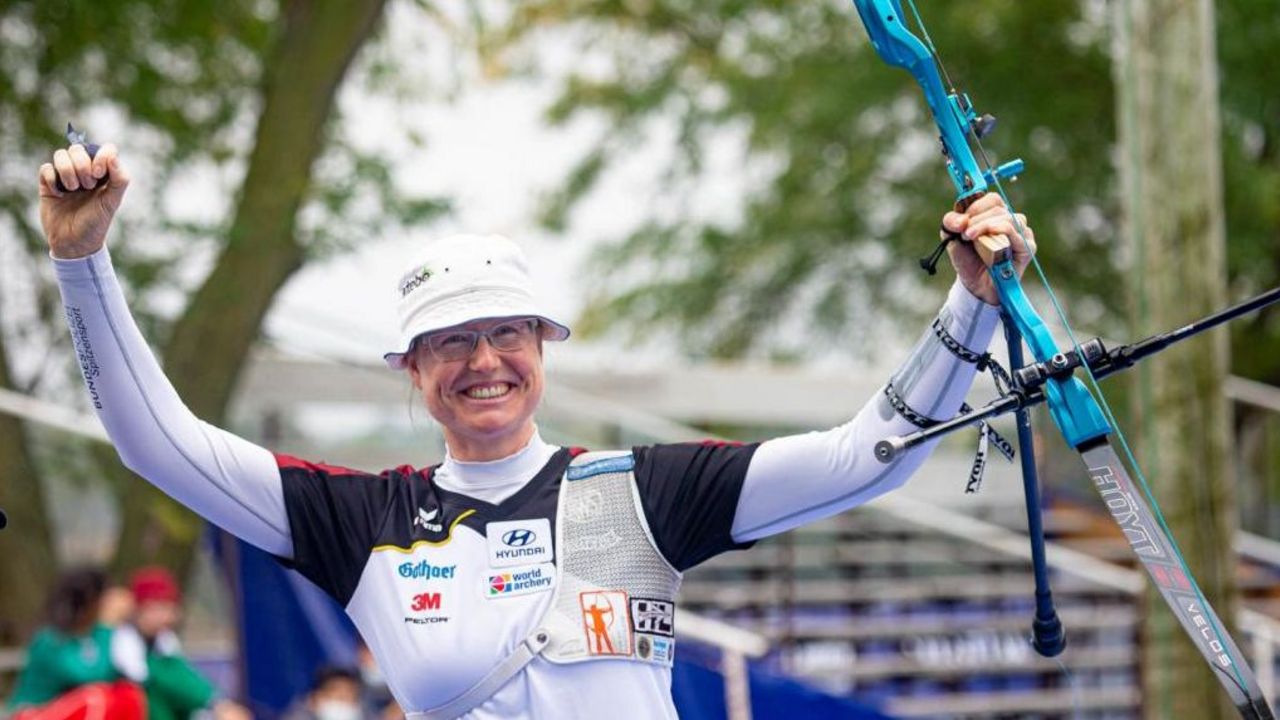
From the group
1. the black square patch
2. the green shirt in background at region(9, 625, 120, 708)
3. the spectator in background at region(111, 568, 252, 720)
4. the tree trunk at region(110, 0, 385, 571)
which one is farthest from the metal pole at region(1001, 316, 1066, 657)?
the tree trunk at region(110, 0, 385, 571)

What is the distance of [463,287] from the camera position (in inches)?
113

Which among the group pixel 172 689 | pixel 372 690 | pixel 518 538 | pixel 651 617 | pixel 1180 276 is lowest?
pixel 651 617

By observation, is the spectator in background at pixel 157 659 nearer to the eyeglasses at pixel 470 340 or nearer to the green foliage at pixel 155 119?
the green foliage at pixel 155 119

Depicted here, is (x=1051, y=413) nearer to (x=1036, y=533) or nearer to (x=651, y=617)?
(x=1036, y=533)

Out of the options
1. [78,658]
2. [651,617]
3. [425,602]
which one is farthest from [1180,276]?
[425,602]

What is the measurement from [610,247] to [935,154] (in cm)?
436

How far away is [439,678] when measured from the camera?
2744mm

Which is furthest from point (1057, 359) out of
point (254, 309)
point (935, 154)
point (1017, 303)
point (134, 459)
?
point (935, 154)

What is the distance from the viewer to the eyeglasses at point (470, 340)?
287cm

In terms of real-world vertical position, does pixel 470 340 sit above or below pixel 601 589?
above

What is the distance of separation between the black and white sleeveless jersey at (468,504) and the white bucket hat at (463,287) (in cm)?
24

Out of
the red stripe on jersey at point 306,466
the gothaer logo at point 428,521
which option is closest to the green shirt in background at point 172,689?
the red stripe on jersey at point 306,466

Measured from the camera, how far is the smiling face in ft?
9.39

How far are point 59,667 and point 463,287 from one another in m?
4.43
